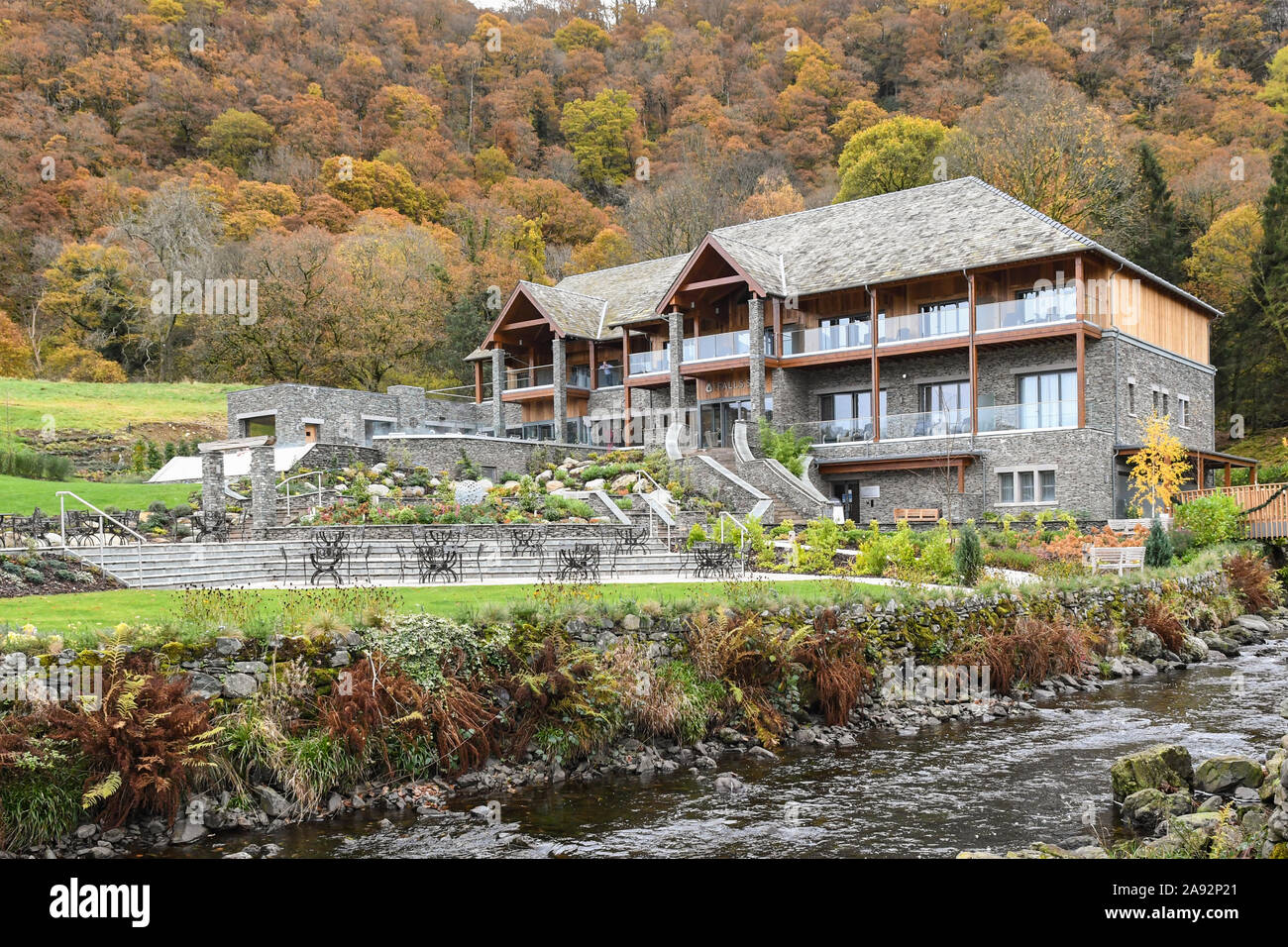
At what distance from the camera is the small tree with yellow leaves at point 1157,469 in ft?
91.8

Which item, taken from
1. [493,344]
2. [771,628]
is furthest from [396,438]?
[771,628]

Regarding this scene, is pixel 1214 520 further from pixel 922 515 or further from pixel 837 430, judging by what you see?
pixel 837 430

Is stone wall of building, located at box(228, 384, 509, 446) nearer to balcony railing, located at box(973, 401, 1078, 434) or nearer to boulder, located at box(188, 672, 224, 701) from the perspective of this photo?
balcony railing, located at box(973, 401, 1078, 434)

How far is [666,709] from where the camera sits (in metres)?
12.5

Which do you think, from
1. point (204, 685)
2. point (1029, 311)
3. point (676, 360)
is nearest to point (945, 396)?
point (1029, 311)

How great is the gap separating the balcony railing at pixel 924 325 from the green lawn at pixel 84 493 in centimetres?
2324

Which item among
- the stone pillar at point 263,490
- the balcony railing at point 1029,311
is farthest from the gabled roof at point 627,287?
the stone pillar at point 263,490

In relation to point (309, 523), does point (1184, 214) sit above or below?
above

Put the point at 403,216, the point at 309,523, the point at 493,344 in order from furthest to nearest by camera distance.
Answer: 1. the point at 403,216
2. the point at 493,344
3. the point at 309,523

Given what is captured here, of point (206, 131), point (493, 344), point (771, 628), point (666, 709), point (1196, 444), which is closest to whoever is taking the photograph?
point (666, 709)

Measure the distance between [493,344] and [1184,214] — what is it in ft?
114

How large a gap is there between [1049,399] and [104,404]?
124ft

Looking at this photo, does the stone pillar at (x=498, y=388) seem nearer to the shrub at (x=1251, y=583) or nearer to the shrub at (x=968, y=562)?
the shrub at (x=968, y=562)

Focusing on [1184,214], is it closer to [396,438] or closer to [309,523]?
[396,438]
